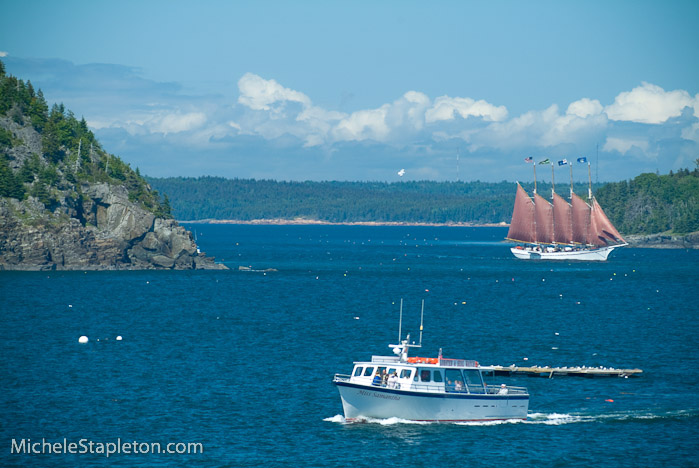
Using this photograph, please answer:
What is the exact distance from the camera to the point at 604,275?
17450 centimetres

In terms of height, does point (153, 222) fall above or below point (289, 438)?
above

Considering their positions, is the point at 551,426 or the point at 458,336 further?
the point at 458,336

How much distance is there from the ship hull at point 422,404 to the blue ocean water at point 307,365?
78 centimetres

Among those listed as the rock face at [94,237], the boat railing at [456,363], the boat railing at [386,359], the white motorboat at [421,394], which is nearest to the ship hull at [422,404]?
Result: the white motorboat at [421,394]

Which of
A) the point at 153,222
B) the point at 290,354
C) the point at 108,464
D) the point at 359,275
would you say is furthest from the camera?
the point at 359,275

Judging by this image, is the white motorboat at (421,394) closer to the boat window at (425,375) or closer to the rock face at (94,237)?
the boat window at (425,375)

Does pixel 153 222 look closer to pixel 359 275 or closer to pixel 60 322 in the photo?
pixel 359 275

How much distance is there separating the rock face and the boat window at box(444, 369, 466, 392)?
104745mm

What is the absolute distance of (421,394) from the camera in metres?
53.7

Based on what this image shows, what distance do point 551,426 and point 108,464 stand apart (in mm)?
25789

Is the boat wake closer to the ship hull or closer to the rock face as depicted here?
the ship hull

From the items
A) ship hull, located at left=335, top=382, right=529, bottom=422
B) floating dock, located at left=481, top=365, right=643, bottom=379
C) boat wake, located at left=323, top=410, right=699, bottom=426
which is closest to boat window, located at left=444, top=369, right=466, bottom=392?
ship hull, located at left=335, top=382, right=529, bottom=422

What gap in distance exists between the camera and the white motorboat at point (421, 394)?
177ft

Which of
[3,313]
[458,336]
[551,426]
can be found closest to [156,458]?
[551,426]
